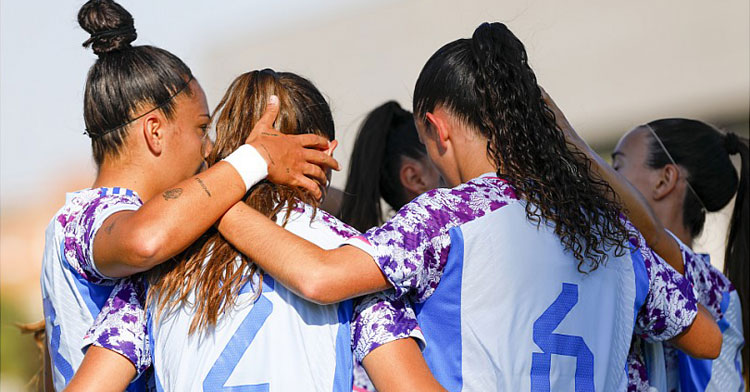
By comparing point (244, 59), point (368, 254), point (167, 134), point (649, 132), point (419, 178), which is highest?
point (167, 134)

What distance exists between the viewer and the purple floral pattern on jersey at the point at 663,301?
226 centimetres

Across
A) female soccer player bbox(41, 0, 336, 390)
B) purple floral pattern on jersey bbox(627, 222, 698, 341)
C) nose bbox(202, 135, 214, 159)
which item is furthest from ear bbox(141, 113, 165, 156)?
purple floral pattern on jersey bbox(627, 222, 698, 341)

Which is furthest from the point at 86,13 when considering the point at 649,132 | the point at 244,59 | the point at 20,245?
the point at 244,59

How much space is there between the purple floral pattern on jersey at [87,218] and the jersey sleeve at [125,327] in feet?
0.21

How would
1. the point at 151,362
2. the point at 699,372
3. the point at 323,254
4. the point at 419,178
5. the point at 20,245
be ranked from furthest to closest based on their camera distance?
the point at 20,245
the point at 419,178
the point at 699,372
the point at 151,362
the point at 323,254

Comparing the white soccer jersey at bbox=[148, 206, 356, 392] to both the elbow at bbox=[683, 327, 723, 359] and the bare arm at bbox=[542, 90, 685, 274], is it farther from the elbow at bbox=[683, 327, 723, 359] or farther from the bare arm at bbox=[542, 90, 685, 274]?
the elbow at bbox=[683, 327, 723, 359]

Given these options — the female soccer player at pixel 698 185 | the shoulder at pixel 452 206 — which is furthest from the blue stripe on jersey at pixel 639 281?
the female soccer player at pixel 698 185

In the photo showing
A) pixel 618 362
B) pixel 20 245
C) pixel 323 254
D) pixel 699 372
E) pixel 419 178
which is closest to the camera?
pixel 323 254

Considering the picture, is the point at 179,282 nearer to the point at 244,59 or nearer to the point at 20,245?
the point at 20,245

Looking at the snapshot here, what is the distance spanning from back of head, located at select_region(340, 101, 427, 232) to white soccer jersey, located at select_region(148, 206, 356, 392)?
1785 mm

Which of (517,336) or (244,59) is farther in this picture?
(244,59)

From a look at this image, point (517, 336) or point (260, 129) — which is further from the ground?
point (260, 129)

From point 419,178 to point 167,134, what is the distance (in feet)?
5.48

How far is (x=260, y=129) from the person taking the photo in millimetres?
2043
